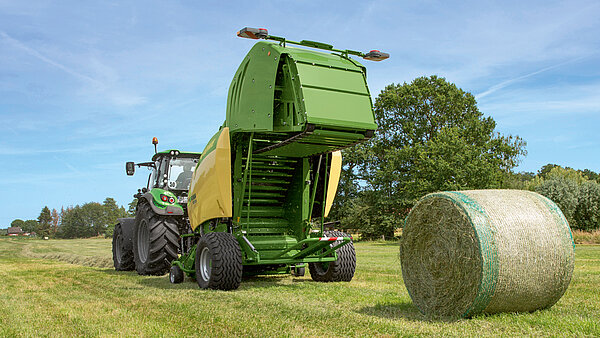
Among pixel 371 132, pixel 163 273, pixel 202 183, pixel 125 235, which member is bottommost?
pixel 163 273

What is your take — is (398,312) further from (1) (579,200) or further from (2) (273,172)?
(1) (579,200)

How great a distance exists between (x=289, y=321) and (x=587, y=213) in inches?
1499

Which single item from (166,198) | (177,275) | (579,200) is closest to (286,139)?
(177,275)

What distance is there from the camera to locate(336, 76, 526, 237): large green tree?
30.1 metres

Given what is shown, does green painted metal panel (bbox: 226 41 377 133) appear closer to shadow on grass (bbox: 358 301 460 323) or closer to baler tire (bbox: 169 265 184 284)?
shadow on grass (bbox: 358 301 460 323)

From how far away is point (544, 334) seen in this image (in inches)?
177

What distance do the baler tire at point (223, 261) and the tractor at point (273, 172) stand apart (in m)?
0.01

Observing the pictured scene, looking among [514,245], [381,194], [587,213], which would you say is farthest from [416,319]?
[587,213]

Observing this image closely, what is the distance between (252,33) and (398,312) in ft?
14.1

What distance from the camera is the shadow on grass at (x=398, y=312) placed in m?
5.44

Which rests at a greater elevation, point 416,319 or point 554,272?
point 554,272

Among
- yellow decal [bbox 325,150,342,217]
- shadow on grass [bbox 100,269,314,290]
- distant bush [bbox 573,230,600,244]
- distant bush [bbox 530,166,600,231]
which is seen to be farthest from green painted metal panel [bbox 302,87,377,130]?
distant bush [bbox 530,166,600,231]

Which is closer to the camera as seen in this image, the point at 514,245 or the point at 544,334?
the point at 544,334

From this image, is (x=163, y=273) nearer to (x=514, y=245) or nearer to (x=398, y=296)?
(x=398, y=296)
